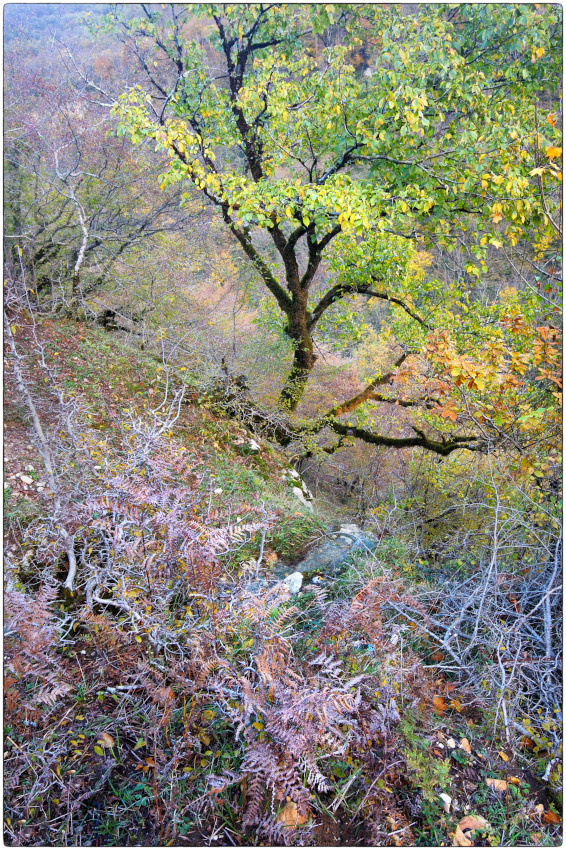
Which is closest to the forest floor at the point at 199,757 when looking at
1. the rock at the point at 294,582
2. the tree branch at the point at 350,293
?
the rock at the point at 294,582

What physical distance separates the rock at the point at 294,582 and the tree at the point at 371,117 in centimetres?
238

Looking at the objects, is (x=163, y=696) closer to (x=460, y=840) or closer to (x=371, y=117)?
(x=460, y=840)

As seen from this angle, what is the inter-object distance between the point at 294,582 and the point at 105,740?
1766 mm

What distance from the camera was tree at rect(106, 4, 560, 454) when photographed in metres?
4.91

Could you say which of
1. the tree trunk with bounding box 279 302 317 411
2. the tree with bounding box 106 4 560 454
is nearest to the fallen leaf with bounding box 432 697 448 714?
the tree with bounding box 106 4 560 454

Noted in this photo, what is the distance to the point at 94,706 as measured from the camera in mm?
2361

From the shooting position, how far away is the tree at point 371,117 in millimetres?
4914

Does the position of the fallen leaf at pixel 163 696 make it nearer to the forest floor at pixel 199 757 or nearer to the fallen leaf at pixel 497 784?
the forest floor at pixel 199 757

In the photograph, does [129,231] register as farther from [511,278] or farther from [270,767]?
[511,278]

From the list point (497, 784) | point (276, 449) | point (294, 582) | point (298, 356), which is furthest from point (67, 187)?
point (497, 784)

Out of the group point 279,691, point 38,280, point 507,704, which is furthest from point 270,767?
point 38,280

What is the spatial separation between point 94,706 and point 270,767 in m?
0.97

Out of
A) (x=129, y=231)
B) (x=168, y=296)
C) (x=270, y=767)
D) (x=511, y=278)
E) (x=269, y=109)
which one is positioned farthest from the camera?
(x=511, y=278)

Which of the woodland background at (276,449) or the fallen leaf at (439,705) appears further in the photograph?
the fallen leaf at (439,705)
